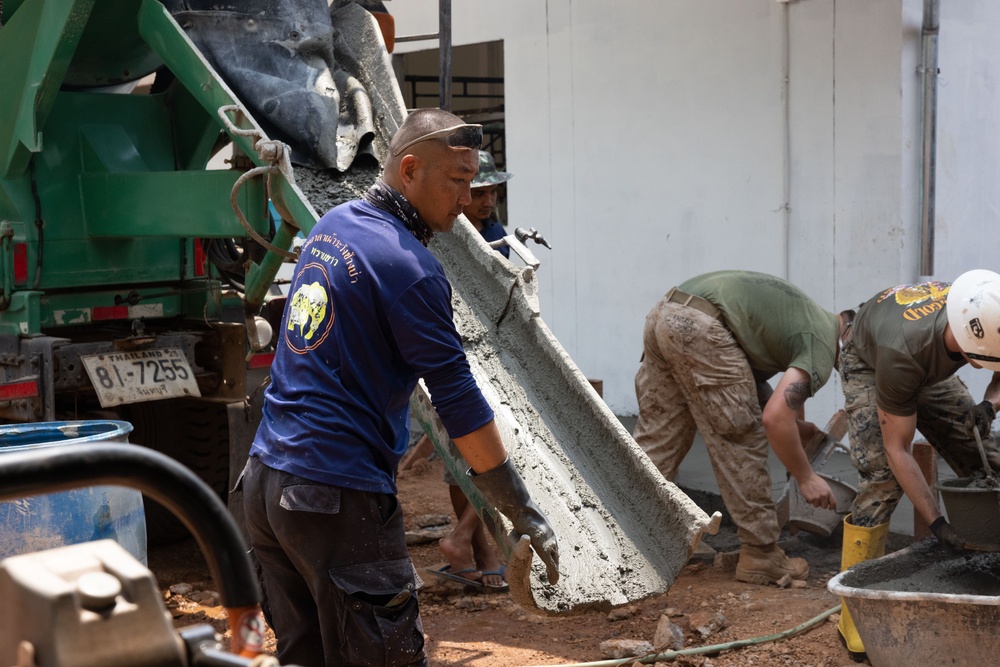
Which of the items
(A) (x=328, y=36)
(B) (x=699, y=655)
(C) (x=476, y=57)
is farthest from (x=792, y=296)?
(C) (x=476, y=57)

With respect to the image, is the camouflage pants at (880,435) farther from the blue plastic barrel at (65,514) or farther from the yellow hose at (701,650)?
the blue plastic barrel at (65,514)

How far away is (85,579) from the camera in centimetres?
130

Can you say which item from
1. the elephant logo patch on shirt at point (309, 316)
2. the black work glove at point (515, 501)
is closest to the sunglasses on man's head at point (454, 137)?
the elephant logo patch on shirt at point (309, 316)

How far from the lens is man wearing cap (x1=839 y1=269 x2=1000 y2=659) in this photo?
4.05 m

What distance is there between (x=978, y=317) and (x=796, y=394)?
3.73 ft

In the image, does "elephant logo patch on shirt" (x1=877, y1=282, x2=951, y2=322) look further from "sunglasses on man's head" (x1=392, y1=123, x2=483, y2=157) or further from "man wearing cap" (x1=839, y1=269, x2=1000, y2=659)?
"sunglasses on man's head" (x1=392, y1=123, x2=483, y2=157)

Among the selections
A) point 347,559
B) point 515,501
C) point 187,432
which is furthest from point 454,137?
point 187,432

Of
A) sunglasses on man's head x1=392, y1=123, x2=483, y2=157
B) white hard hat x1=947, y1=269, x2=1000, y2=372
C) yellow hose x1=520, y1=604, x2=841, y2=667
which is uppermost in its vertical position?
sunglasses on man's head x1=392, y1=123, x2=483, y2=157

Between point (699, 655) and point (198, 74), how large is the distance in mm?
3068

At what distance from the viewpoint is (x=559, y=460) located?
4.28 metres

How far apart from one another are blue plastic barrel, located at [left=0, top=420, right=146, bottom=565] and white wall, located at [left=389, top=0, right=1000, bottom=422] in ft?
16.3

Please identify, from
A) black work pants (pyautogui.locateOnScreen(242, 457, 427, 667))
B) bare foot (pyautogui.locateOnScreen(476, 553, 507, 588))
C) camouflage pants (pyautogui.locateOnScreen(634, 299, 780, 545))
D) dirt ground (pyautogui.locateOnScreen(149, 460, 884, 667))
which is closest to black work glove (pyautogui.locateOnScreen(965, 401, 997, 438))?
dirt ground (pyautogui.locateOnScreen(149, 460, 884, 667))

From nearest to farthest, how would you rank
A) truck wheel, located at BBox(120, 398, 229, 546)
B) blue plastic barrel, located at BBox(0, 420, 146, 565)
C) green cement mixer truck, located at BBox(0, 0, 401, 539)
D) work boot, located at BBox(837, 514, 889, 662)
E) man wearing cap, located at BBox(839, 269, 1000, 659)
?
blue plastic barrel, located at BBox(0, 420, 146, 565), man wearing cap, located at BBox(839, 269, 1000, 659), work boot, located at BBox(837, 514, 889, 662), green cement mixer truck, located at BBox(0, 0, 401, 539), truck wheel, located at BBox(120, 398, 229, 546)

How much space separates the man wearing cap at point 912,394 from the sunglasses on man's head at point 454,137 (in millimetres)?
2036
